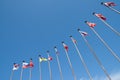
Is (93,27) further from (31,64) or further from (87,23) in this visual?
(31,64)

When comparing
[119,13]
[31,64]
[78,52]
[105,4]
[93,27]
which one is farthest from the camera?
[31,64]

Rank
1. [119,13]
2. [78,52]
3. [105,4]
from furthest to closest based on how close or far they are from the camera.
Answer: [78,52]
[105,4]
[119,13]

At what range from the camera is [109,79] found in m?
38.5

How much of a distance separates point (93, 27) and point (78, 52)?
20.7 ft

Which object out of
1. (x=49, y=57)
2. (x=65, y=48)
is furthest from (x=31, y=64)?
(x=65, y=48)

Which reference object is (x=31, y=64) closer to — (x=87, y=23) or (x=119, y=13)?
(x=87, y=23)

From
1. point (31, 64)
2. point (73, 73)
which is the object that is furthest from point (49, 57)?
point (73, 73)

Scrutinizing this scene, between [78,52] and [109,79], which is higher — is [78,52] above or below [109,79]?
above

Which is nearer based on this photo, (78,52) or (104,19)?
(104,19)

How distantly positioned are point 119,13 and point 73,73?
15.7 metres

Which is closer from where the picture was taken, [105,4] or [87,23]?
[105,4]

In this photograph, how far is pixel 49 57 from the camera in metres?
49.3

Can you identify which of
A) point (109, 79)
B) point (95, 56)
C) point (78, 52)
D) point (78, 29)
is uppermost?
point (78, 29)

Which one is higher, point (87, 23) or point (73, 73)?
point (87, 23)
